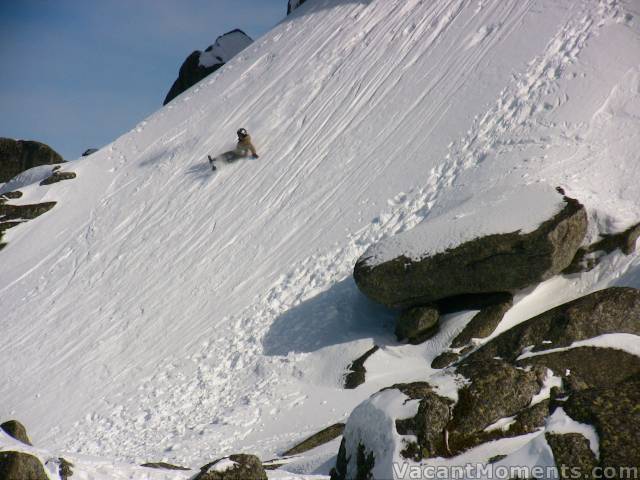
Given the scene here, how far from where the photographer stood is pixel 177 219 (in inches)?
904

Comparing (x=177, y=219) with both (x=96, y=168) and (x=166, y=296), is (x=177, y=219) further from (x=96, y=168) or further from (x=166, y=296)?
(x=96, y=168)

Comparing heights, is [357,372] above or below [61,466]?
below

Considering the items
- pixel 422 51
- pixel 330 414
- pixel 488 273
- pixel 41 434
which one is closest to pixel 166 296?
pixel 41 434

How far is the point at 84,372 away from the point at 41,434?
7.70 ft

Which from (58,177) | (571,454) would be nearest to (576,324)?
(571,454)

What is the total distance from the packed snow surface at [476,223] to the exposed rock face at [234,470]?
741 centimetres

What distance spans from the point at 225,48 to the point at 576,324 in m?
31.1

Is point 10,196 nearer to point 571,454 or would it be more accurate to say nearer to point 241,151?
point 241,151

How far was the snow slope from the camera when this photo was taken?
14641 mm

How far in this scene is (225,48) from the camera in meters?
39.2

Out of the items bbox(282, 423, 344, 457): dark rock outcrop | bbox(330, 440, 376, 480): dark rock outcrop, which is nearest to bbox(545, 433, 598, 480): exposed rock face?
bbox(330, 440, 376, 480): dark rock outcrop

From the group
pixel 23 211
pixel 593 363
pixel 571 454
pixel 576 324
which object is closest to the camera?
pixel 571 454

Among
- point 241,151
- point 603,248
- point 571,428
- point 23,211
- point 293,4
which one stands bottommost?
point 603,248

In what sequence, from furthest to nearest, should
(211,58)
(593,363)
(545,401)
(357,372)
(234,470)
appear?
(211,58)
(357,372)
(593,363)
(545,401)
(234,470)
